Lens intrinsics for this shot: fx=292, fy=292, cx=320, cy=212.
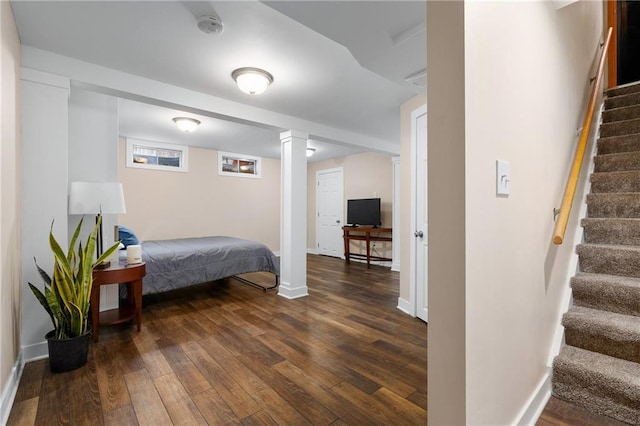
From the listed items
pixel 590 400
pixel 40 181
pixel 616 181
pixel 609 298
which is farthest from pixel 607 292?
pixel 40 181

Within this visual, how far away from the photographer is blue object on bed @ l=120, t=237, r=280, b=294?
3.21 metres

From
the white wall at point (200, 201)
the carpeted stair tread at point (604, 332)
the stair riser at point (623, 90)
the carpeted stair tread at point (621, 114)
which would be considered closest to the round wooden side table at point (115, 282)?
the white wall at point (200, 201)

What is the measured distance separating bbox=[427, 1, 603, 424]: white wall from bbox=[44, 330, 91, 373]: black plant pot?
7.53 ft

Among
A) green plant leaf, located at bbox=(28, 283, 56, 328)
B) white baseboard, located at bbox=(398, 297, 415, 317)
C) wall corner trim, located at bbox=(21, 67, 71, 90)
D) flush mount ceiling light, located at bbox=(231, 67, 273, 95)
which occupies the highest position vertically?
flush mount ceiling light, located at bbox=(231, 67, 273, 95)

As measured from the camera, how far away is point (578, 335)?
1.64 meters

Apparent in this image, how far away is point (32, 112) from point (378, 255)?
17.4ft

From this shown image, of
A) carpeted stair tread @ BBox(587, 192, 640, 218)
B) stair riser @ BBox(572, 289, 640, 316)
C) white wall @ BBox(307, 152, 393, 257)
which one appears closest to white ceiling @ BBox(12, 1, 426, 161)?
carpeted stair tread @ BBox(587, 192, 640, 218)

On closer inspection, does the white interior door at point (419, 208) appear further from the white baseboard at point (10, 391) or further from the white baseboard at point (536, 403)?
the white baseboard at point (10, 391)

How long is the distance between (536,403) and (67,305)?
281 cm

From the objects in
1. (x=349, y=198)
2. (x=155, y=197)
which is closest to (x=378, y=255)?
(x=349, y=198)

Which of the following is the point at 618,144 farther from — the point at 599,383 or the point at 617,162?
the point at 599,383

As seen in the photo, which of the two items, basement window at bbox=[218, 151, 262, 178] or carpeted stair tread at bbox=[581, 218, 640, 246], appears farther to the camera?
basement window at bbox=[218, 151, 262, 178]

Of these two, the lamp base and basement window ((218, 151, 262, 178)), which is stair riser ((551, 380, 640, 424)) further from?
basement window ((218, 151, 262, 178))

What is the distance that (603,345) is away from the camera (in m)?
1.54
